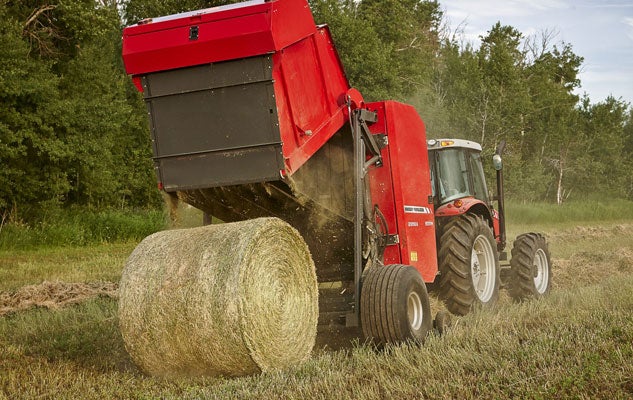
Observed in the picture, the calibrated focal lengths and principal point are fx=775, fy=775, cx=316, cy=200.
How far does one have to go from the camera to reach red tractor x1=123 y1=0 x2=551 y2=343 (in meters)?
5.95

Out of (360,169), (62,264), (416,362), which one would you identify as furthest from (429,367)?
(62,264)

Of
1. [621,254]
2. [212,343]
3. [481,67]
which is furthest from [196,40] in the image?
[481,67]

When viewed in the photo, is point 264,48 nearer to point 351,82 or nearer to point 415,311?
point 415,311

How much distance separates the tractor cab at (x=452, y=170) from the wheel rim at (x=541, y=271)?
136 cm

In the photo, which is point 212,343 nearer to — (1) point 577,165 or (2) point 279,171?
(2) point 279,171

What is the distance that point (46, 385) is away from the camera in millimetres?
5609

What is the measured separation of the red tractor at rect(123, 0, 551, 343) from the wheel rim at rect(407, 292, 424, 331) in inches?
0.4

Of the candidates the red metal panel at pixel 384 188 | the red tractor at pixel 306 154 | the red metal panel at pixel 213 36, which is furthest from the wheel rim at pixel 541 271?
the red metal panel at pixel 213 36

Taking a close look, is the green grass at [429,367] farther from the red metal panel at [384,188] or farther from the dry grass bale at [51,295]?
the dry grass bale at [51,295]

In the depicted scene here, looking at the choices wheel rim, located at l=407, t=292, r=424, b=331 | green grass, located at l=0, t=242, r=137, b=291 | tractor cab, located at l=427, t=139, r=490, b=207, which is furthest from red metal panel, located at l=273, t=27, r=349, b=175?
green grass, located at l=0, t=242, r=137, b=291

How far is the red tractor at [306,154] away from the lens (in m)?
5.95

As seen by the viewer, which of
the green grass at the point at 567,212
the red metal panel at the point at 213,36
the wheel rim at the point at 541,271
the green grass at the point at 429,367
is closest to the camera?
the green grass at the point at 429,367

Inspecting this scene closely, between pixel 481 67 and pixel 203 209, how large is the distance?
32688 mm

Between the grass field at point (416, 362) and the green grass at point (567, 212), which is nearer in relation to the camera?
the grass field at point (416, 362)
